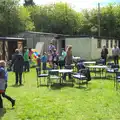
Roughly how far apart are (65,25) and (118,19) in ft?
31.8

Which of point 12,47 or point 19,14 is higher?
point 19,14

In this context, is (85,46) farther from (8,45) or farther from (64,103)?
(64,103)

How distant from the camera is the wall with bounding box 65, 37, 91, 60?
99.4 feet

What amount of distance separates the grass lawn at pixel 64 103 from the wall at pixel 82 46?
17279mm

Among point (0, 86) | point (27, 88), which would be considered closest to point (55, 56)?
point (27, 88)

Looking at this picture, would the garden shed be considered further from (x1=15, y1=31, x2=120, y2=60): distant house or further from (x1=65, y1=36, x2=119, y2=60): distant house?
(x1=65, y1=36, x2=119, y2=60): distant house

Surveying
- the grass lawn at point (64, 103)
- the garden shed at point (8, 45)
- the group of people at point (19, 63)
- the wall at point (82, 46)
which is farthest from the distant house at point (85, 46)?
the grass lawn at point (64, 103)

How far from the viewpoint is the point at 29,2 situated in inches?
3250

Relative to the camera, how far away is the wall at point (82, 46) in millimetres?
30297

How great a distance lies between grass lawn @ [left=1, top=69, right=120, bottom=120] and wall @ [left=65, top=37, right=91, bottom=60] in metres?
17.3

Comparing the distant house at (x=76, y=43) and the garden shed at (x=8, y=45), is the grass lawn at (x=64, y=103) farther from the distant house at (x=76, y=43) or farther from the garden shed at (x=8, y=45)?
the distant house at (x=76, y=43)

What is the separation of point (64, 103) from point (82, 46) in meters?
21.2

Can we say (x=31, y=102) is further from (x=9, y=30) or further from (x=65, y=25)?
(x=65, y=25)

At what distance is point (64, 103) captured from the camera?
9.65 metres
